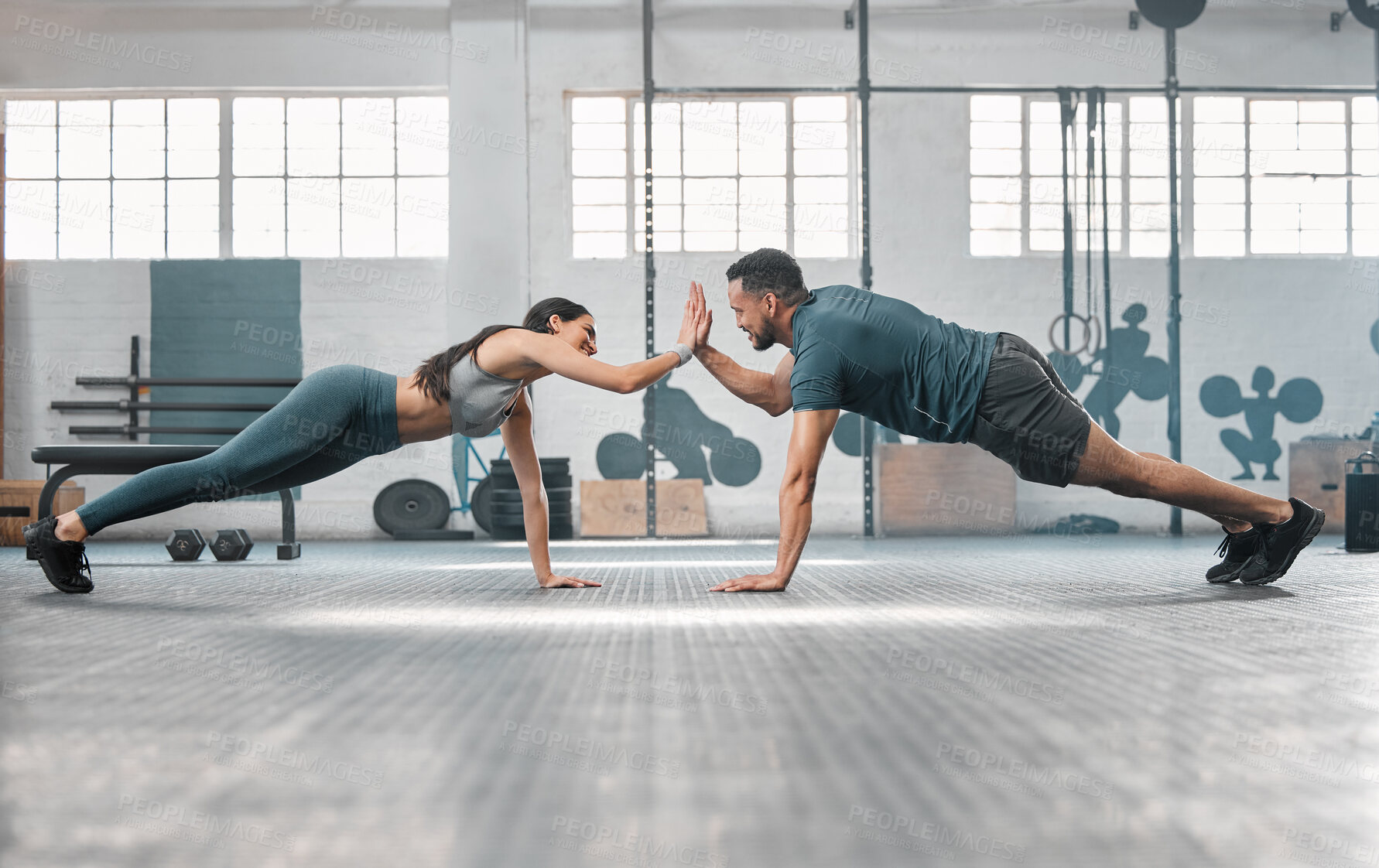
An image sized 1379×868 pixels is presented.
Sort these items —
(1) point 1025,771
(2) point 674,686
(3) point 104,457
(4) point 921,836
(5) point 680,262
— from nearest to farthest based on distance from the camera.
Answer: (4) point 921,836
(1) point 1025,771
(2) point 674,686
(3) point 104,457
(5) point 680,262

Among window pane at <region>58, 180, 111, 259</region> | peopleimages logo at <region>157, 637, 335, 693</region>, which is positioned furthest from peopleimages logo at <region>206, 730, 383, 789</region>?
window pane at <region>58, 180, 111, 259</region>

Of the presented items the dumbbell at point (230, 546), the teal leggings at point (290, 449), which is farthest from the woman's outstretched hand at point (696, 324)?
the dumbbell at point (230, 546)

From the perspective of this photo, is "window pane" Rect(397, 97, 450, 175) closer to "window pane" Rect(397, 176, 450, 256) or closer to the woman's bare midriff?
"window pane" Rect(397, 176, 450, 256)

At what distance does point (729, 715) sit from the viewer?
133 centimetres

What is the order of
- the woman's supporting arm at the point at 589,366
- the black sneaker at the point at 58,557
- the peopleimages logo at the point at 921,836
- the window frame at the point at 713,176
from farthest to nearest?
1. the window frame at the point at 713,176
2. the black sneaker at the point at 58,557
3. the woman's supporting arm at the point at 589,366
4. the peopleimages logo at the point at 921,836

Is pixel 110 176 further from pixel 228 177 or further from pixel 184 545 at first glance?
pixel 184 545

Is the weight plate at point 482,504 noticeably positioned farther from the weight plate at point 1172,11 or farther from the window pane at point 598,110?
the weight plate at point 1172,11

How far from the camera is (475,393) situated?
2.64 metres

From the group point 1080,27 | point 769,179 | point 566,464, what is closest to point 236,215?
point 566,464

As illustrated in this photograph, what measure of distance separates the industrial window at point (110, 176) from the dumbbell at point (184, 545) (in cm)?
368

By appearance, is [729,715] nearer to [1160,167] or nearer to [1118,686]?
[1118,686]

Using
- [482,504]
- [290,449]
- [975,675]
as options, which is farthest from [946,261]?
[975,675]

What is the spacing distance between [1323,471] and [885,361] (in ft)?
19.9

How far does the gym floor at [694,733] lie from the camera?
0.88 m
